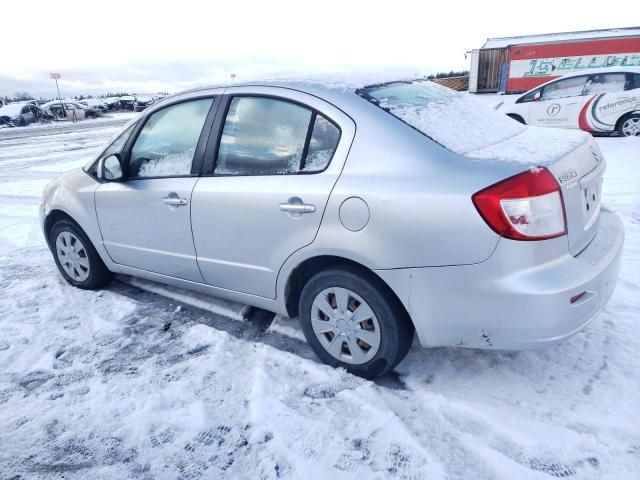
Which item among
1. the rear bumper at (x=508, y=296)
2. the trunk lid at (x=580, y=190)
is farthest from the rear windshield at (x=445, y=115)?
the rear bumper at (x=508, y=296)

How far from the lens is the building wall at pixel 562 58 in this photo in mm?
22750

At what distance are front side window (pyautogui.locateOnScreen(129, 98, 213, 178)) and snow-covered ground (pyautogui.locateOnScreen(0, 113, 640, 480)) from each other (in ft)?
3.67

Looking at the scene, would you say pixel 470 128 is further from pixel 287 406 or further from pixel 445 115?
pixel 287 406

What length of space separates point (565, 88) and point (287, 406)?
10.4m

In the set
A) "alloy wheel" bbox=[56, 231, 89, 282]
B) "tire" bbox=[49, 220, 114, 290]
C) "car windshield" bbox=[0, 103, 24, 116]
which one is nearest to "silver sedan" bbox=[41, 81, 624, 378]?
"tire" bbox=[49, 220, 114, 290]

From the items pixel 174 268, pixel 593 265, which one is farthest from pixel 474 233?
pixel 174 268

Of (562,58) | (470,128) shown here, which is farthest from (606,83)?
(562,58)

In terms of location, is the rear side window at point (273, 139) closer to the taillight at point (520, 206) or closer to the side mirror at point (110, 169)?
the taillight at point (520, 206)

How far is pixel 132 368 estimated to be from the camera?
290 cm

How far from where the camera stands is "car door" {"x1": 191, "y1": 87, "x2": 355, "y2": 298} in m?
2.49

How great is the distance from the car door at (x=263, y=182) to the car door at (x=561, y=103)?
9132 millimetres

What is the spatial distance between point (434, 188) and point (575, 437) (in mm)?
1305

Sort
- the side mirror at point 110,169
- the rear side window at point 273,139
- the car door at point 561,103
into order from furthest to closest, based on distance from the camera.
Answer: the car door at point 561,103
the side mirror at point 110,169
the rear side window at point 273,139

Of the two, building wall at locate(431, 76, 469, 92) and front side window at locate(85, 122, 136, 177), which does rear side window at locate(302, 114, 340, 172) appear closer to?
front side window at locate(85, 122, 136, 177)
